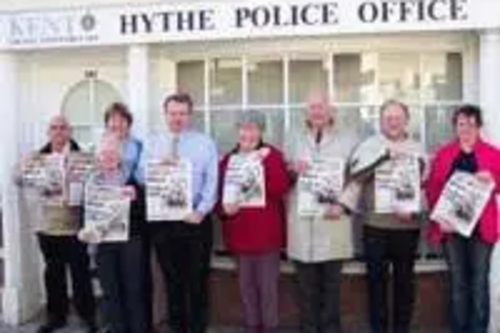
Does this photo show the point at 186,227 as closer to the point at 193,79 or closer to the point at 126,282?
the point at 126,282

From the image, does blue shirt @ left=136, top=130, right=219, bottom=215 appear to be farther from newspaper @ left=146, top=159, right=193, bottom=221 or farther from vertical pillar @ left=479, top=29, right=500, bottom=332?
vertical pillar @ left=479, top=29, right=500, bottom=332

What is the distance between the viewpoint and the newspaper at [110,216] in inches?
284

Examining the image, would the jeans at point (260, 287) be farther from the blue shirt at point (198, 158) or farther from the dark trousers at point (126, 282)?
the dark trousers at point (126, 282)

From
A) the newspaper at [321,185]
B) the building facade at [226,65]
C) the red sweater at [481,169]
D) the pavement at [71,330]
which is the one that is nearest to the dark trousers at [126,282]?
the pavement at [71,330]

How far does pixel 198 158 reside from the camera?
7.19 metres

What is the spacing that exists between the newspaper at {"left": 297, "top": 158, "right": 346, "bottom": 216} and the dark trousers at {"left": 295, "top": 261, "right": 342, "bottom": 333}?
42 cm

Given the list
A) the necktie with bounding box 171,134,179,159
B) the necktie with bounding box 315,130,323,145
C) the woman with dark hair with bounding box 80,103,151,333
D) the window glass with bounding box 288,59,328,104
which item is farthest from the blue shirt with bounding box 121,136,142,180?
the window glass with bounding box 288,59,328,104

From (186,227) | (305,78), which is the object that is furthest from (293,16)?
(186,227)

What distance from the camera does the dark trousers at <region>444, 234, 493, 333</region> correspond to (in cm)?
689

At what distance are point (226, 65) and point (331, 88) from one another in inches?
34.2

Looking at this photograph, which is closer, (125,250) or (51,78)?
(125,250)

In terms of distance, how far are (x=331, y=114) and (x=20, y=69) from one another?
8.95 ft

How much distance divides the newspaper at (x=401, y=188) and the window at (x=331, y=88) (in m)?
0.88

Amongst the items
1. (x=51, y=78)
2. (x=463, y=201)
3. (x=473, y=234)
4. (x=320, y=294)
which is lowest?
(x=320, y=294)
